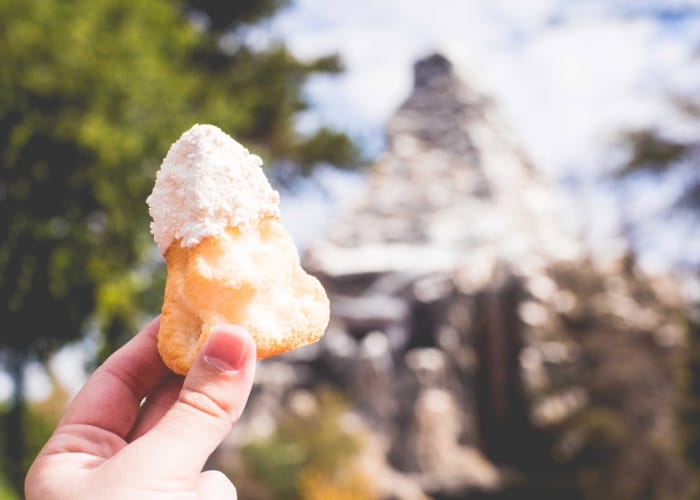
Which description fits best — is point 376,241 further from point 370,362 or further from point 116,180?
point 116,180

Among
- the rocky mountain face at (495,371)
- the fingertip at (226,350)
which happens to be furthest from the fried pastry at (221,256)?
the rocky mountain face at (495,371)

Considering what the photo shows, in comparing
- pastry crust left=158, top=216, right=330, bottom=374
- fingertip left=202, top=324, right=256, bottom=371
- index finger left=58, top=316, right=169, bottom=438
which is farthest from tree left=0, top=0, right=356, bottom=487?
fingertip left=202, top=324, right=256, bottom=371

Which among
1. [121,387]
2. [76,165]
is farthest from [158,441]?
[76,165]

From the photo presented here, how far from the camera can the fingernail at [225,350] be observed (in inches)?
67.3

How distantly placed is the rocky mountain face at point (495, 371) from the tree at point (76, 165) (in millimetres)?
6272

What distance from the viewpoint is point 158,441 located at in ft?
5.45

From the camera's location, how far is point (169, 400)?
6.86 feet

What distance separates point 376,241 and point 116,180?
54.9 feet

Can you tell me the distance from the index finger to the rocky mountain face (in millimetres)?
13114

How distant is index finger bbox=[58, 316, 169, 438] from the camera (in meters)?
1.97

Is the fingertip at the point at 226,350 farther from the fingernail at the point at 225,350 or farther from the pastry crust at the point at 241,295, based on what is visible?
the pastry crust at the point at 241,295

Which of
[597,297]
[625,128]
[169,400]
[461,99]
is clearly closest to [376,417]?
[597,297]

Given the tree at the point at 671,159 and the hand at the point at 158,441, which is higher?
the tree at the point at 671,159

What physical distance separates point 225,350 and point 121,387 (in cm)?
49
